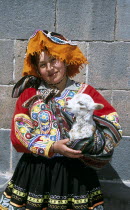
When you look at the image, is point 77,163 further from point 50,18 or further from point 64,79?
point 50,18

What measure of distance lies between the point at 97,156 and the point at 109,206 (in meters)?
1.12

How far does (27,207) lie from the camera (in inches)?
84.4

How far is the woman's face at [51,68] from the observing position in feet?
7.09

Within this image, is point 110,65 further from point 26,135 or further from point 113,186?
point 26,135

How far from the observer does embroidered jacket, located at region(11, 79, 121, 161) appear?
6.74 ft

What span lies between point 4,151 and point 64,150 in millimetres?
1400

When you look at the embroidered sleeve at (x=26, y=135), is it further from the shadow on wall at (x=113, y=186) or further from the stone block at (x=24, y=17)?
the shadow on wall at (x=113, y=186)

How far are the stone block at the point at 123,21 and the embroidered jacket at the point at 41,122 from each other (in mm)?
952

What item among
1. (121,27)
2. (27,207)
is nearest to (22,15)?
(121,27)

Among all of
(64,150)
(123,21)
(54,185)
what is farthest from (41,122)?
(123,21)

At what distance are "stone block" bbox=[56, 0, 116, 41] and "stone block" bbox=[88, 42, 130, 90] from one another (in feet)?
0.32

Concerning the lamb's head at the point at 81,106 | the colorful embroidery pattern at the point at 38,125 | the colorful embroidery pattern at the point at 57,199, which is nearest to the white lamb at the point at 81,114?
the lamb's head at the point at 81,106

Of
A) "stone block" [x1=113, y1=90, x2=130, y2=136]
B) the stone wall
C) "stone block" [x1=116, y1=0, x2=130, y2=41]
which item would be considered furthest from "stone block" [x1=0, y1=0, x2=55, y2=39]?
"stone block" [x1=113, y1=90, x2=130, y2=136]

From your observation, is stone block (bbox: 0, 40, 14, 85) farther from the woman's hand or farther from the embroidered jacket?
the woman's hand
